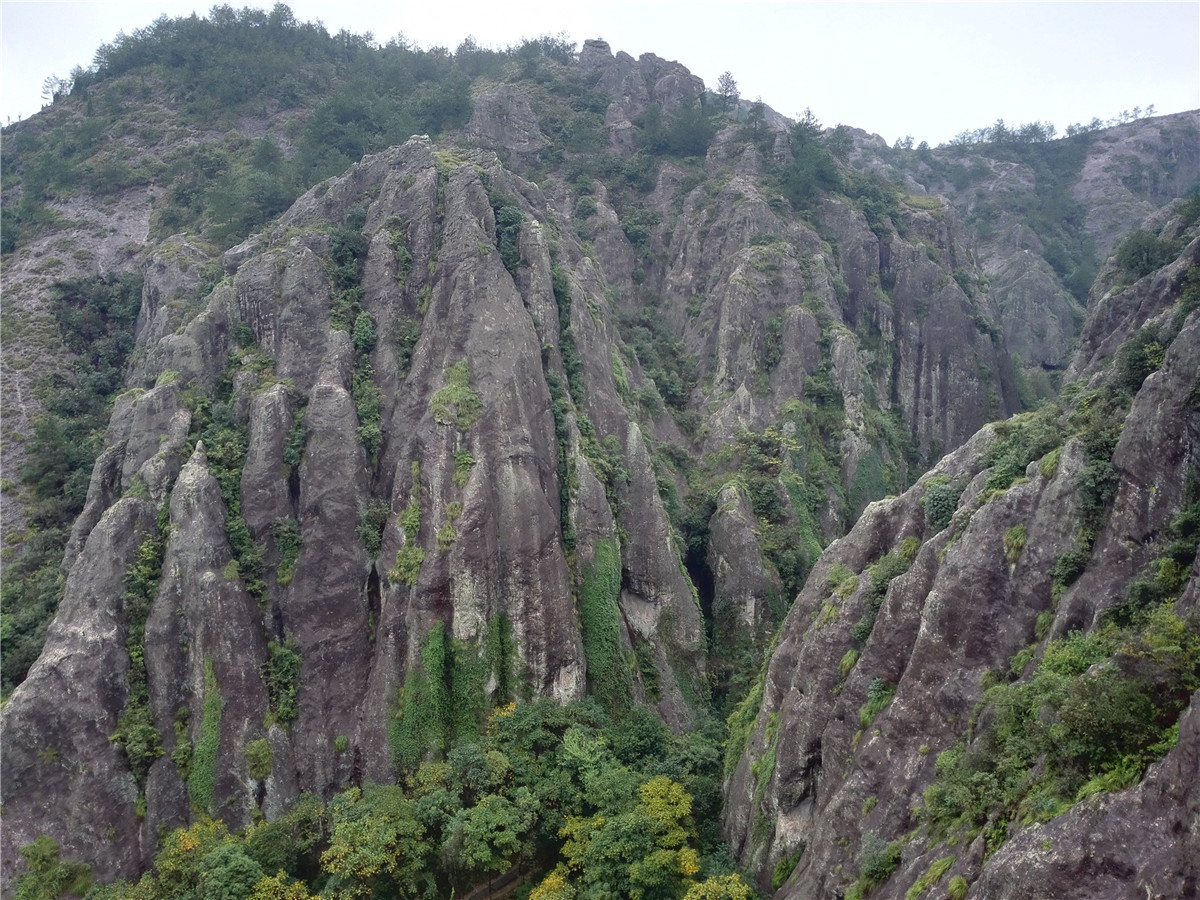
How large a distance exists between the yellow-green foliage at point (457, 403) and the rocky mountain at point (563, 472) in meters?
0.44

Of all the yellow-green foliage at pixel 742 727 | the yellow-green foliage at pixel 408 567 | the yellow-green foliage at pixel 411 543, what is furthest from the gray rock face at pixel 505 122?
the yellow-green foliage at pixel 742 727

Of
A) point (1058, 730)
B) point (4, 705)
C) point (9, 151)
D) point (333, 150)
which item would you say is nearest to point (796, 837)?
point (1058, 730)

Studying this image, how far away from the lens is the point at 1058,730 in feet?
58.5

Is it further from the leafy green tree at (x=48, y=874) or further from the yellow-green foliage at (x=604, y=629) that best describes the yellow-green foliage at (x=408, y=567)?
the leafy green tree at (x=48, y=874)

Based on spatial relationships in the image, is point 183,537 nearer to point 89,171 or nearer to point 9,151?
point 89,171

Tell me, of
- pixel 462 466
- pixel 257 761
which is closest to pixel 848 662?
pixel 462 466

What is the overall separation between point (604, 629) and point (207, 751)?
20228mm

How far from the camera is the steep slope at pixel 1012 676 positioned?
16.2 metres

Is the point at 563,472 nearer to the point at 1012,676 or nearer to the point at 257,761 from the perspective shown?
the point at 257,761

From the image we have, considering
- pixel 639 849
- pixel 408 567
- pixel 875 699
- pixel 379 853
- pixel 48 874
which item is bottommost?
pixel 639 849

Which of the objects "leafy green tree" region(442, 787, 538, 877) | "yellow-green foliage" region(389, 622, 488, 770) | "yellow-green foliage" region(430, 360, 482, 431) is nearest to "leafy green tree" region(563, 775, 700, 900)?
"leafy green tree" region(442, 787, 538, 877)

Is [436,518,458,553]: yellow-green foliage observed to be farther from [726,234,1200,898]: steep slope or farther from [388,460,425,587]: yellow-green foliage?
[726,234,1200,898]: steep slope

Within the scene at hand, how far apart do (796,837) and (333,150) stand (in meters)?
70.5

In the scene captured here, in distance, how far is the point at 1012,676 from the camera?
74.3 feet
